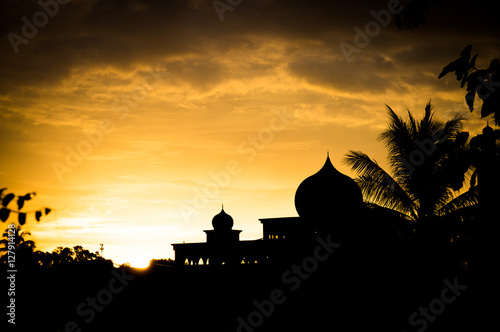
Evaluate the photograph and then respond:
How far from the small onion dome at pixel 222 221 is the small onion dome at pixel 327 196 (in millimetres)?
8805

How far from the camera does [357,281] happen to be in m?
10.4

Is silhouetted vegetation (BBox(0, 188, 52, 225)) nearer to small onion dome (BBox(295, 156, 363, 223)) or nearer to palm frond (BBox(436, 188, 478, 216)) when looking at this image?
palm frond (BBox(436, 188, 478, 216))

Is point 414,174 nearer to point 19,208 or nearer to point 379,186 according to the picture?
point 379,186

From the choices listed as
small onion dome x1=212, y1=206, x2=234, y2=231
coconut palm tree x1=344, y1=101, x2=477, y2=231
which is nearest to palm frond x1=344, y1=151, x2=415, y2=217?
coconut palm tree x1=344, y1=101, x2=477, y2=231

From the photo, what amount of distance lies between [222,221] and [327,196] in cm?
1012

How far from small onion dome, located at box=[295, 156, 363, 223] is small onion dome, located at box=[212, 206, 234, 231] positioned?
8.80 meters

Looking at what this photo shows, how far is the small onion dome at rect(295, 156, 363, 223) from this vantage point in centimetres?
1803

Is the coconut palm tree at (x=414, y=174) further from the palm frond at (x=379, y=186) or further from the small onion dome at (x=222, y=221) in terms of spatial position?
the small onion dome at (x=222, y=221)

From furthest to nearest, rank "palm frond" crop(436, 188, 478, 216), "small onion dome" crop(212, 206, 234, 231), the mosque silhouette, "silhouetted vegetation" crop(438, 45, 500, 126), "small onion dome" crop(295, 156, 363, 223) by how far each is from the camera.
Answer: "small onion dome" crop(212, 206, 234, 231) → "small onion dome" crop(295, 156, 363, 223) → the mosque silhouette → "palm frond" crop(436, 188, 478, 216) → "silhouetted vegetation" crop(438, 45, 500, 126)

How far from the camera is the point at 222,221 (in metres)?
27.2

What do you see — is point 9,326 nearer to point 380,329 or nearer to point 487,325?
point 380,329

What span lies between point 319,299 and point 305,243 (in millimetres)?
2418

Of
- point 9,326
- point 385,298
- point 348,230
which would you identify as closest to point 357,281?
point 385,298

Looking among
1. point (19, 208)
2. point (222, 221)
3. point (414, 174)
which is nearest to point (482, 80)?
point (19, 208)
